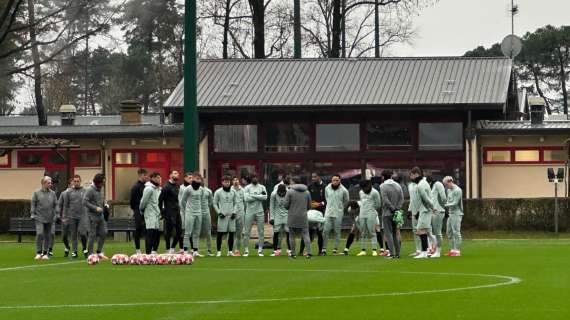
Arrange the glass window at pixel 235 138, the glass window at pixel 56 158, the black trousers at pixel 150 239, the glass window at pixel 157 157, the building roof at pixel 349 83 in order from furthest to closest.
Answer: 1. the glass window at pixel 56 158
2. the glass window at pixel 157 157
3. the glass window at pixel 235 138
4. the building roof at pixel 349 83
5. the black trousers at pixel 150 239

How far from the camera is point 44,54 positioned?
1681 inches

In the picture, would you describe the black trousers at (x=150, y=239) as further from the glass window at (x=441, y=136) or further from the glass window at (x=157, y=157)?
the glass window at (x=157, y=157)

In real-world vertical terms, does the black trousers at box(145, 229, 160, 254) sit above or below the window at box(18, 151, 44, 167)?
below

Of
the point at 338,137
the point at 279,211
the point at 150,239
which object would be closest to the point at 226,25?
the point at 338,137

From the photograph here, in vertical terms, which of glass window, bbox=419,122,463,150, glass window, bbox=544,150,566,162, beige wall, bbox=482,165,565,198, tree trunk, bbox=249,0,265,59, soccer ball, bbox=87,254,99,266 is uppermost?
tree trunk, bbox=249,0,265,59

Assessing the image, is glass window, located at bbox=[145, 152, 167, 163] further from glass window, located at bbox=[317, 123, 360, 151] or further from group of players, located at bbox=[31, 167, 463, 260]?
group of players, located at bbox=[31, 167, 463, 260]

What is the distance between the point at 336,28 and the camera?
63.6 m

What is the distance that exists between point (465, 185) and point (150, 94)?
55.9 m

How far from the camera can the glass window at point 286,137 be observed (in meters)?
50.9

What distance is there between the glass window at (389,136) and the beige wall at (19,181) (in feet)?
42.7

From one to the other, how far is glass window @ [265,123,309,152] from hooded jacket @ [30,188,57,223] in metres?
18.6

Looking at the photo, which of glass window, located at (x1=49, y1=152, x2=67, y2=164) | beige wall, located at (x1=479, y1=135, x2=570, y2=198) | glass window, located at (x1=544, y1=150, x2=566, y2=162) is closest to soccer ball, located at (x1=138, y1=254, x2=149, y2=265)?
beige wall, located at (x1=479, y1=135, x2=570, y2=198)

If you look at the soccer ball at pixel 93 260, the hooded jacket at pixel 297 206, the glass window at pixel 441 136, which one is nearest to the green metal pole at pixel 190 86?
the hooded jacket at pixel 297 206

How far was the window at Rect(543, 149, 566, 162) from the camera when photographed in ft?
161
